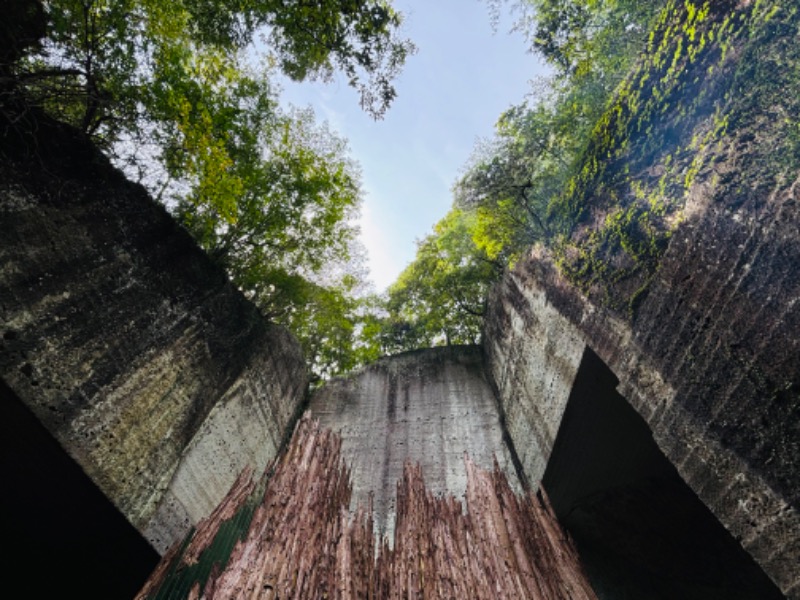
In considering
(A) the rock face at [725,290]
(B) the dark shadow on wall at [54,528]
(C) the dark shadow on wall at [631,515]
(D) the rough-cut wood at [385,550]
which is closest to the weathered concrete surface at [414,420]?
(C) the dark shadow on wall at [631,515]

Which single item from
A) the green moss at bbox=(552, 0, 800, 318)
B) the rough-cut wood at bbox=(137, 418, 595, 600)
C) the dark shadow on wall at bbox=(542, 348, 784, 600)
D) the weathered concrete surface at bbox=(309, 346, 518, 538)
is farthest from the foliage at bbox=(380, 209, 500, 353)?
the rough-cut wood at bbox=(137, 418, 595, 600)

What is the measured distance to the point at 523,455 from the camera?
28.9ft

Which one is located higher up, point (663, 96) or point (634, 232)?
point (663, 96)

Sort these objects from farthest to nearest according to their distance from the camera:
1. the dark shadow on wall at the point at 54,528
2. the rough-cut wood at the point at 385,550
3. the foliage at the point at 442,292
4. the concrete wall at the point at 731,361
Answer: the foliage at the point at 442,292 < the dark shadow on wall at the point at 54,528 < the rough-cut wood at the point at 385,550 < the concrete wall at the point at 731,361

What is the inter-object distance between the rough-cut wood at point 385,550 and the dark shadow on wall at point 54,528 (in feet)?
4.94

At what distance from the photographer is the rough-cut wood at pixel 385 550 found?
3555 mm

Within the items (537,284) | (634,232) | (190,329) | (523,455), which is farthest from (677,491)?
(190,329)

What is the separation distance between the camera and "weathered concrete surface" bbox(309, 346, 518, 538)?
33.7ft

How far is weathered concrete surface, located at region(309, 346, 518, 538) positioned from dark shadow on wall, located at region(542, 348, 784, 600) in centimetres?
218

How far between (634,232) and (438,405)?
881 centimetres

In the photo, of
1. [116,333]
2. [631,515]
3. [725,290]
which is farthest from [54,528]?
[631,515]

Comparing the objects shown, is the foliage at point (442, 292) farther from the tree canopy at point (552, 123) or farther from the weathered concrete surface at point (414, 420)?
the tree canopy at point (552, 123)

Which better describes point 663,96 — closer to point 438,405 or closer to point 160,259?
point 160,259

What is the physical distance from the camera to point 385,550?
4.34 metres
